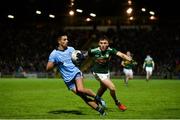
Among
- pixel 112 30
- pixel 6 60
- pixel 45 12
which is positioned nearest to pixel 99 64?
pixel 6 60

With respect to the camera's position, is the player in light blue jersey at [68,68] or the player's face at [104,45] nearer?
the player in light blue jersey at [68,68]

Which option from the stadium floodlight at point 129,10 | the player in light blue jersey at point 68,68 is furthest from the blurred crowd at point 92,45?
the player in light blue jersey at point 68,68

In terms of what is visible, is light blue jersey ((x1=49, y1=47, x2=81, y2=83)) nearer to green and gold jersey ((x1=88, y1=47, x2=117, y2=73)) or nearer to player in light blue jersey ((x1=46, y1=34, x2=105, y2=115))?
player in light blue jersey ((x1=46, y1=34, x2=105, y2=115))

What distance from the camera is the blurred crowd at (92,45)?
49.6 m

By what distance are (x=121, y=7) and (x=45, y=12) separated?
10367 millimetres

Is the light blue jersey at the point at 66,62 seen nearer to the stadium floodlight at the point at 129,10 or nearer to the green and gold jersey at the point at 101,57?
the green and gold jersey at the point at 101,57

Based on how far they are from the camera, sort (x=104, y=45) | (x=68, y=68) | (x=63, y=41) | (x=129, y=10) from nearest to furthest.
Result: (x=63, y=41)
(x=68, y=68)
(x=104, y=45)
(x=129, y=10)

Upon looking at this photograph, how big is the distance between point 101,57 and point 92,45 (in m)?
41.5

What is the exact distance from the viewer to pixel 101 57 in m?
→ 14.0

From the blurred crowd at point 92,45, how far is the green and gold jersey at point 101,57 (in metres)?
33.2

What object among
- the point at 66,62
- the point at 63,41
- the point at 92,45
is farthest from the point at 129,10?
the point at 63,41

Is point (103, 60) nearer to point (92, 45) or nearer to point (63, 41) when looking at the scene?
point (63, 41)

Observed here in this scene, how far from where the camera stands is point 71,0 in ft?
182

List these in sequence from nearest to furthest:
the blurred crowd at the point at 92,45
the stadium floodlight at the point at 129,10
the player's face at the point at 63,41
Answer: the player's face at the point at 63,41 < the blurred crowd at the point at 92,45 < the stadium floodlight at the point at 129,10
